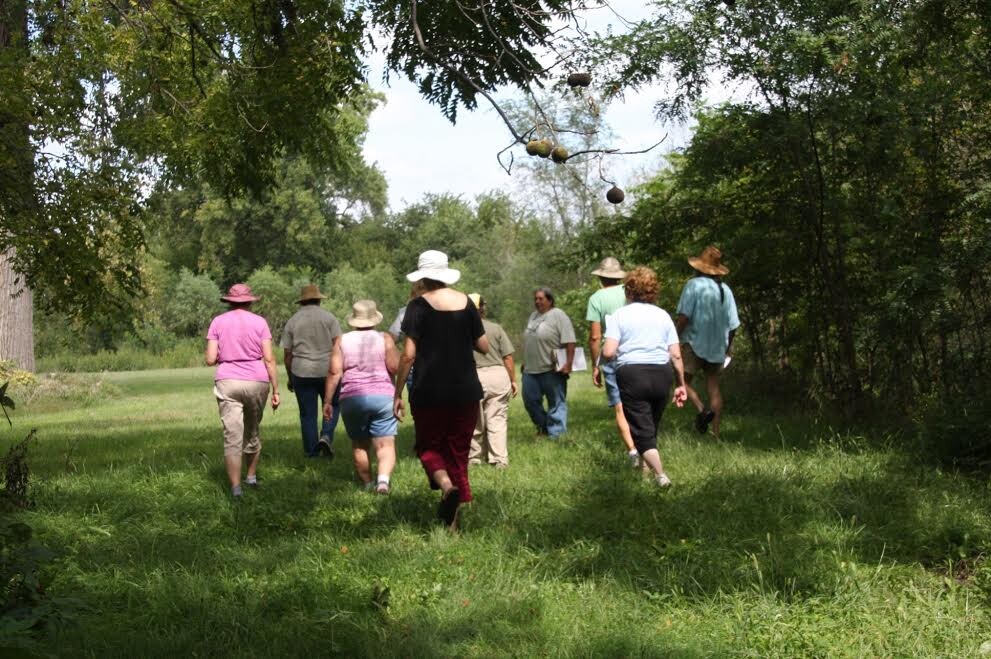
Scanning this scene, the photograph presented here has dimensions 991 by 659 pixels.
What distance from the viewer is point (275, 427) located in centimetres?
1574

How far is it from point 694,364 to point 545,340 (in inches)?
62.0

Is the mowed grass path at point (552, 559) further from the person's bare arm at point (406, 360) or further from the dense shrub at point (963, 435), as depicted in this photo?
the person's bare arm at point (406, 360)

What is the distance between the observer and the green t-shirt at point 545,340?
10875mm

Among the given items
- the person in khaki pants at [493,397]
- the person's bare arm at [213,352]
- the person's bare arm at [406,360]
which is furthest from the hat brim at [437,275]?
the person in khaki pants at [493,397]

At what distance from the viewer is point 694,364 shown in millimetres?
10266

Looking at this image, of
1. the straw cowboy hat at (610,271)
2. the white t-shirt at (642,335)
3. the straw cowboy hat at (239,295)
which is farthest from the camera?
the straw cowboy hat at (610,271)

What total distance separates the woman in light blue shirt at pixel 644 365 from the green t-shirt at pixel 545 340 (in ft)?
8.93

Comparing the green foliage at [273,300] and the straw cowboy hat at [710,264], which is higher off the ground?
the green foliage at [273,300]

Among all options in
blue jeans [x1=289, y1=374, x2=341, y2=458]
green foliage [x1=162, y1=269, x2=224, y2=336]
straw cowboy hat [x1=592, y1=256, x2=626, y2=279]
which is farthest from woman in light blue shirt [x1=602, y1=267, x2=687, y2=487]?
green foliage [x1=162, y1=269, x2=224, y2=336]

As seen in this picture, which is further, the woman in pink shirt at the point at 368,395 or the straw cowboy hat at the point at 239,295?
the straw cowboy hat at the point at 239,295

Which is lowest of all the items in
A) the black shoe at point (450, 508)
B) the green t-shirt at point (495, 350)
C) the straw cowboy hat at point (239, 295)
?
the black shoe at point (450, 508)

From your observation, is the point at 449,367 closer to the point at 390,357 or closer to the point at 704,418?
the point at 390,357

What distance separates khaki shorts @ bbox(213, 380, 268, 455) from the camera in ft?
27.9

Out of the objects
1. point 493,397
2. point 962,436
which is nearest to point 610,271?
point 493,397
